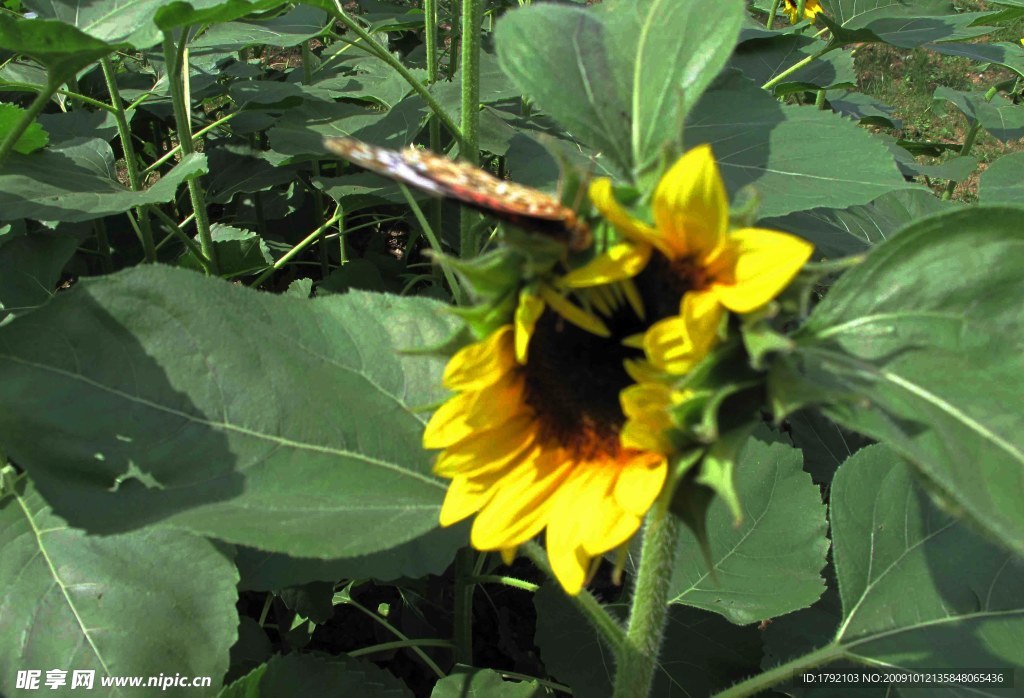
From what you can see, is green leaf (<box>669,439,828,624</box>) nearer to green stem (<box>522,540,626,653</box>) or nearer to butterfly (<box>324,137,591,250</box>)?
green stem (<box>522,540,626,653</box>)

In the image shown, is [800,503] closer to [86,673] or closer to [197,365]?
[197,365]

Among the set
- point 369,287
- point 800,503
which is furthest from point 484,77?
point 800,503

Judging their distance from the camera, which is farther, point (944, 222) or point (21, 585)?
point (21, 585)

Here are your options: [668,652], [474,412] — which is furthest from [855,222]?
[474,412]

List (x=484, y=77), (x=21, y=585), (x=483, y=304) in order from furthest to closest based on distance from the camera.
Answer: (x=484, y=77) → (x=21, y=585) → (x=483, y=304)

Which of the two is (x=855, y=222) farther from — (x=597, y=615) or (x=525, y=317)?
(x=525, y=317)

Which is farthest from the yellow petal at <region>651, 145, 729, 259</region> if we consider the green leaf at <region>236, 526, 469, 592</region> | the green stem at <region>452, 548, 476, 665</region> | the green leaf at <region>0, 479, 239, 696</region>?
the green stem at <region>452, 548, 476, 665</region>
